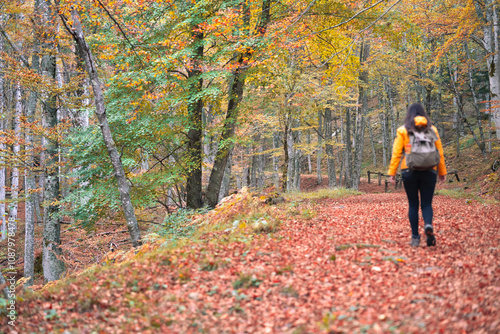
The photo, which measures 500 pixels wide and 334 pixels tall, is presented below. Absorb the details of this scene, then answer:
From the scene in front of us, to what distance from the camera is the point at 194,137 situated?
36.9 ft

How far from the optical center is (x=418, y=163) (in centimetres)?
431

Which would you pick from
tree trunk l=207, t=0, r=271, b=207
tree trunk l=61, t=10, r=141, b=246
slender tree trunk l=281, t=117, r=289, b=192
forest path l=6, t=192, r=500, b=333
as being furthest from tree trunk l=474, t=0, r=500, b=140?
tree trunk l=61, t=10, r=141, b=246

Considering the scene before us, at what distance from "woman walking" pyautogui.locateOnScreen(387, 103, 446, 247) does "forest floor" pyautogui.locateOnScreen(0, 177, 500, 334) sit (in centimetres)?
49

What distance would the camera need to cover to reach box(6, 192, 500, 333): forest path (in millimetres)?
2766

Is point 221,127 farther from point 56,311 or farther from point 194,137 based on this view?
point 56,311

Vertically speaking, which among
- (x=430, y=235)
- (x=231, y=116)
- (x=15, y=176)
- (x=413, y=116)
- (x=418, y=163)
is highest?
(x=231, y=116)

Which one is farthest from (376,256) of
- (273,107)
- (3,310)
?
(273,107)

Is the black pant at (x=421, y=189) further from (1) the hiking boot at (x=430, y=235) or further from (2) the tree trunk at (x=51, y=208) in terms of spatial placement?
(2) the tree trunk at (x=51, y=208)

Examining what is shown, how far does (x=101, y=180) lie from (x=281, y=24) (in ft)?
24.9

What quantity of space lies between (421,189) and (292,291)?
2.65 m

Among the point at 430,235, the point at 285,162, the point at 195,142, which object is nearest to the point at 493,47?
the point at 285,162

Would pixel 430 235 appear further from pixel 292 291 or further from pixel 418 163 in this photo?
pixel 292 291

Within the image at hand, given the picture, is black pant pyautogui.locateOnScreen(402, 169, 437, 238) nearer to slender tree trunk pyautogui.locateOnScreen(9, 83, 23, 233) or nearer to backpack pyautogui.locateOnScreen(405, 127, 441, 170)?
backpack pyautogui.locateOnScreen(405, 127, 441, 170)

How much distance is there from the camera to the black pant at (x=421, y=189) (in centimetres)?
446
